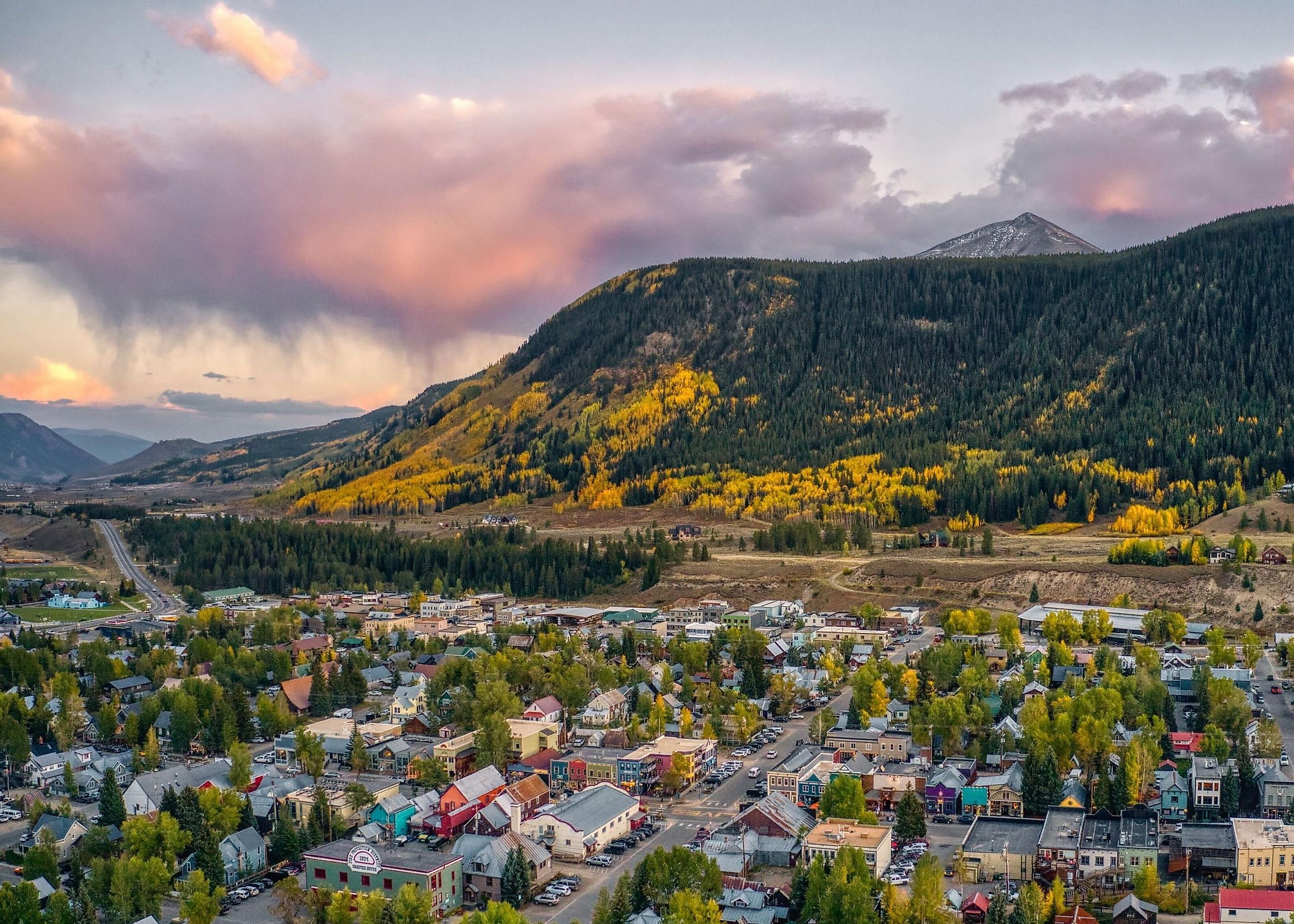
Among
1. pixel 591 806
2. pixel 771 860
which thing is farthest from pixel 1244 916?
pixel 591 806

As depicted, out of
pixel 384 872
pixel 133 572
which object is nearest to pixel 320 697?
pixel 384 872

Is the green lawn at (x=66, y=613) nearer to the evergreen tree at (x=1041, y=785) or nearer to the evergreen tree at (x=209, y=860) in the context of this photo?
the evergreen tree at (x=209, y=860)

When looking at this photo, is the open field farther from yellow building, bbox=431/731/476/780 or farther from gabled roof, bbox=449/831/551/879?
gabled roof, bbox=449/831/551/879

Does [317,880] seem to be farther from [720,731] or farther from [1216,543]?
[1216,543]

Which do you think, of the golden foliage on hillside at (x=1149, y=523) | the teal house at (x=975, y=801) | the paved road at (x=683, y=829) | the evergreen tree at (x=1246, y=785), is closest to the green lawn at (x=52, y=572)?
the paved road at (x=683, y=829)

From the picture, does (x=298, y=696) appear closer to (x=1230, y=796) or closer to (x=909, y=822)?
(x=909, y=822)

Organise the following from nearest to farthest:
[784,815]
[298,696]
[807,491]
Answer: [784,815], [298,696], [807,491]
